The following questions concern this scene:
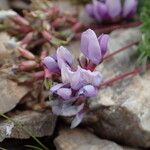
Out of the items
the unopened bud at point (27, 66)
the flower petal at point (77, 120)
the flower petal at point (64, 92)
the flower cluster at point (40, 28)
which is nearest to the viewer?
the flower petal at point (64, 92)

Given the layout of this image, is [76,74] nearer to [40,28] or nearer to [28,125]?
[28,125]

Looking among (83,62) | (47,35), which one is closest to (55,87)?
(83,62)

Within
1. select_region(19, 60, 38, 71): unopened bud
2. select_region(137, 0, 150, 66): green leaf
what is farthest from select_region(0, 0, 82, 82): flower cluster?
select_region(137, 0, 150, 66): green leaf

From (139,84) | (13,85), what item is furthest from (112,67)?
(13,85)

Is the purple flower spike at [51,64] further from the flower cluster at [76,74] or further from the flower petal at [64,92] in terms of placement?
the flower petal at [64,92]

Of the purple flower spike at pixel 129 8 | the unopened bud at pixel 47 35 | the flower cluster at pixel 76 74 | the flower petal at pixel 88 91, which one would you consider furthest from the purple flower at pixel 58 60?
the purple flower spike at pixel 129 8

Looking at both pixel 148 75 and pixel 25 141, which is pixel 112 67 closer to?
pixel 148 75
